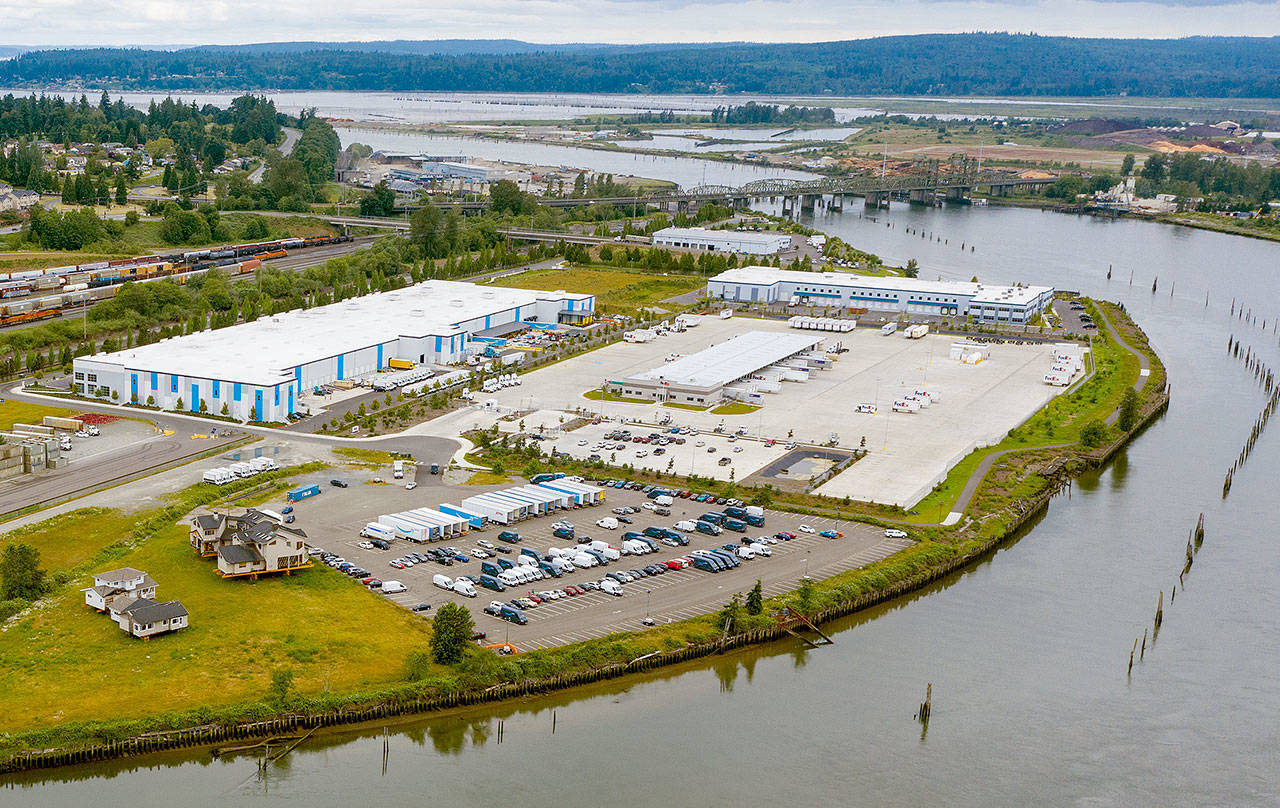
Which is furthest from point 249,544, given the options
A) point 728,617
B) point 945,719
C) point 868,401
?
point 868,401

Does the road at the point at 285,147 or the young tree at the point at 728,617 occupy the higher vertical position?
the road at the point at 285,147

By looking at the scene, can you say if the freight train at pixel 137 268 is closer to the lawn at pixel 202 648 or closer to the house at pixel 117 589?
the lawn at pixel 202 648

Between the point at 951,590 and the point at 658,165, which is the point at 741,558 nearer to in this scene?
the point at 951,590


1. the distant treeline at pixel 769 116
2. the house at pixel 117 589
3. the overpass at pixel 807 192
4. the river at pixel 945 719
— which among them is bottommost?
the river at pixel 945 719

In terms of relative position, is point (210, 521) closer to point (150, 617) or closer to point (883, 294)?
point (150, 617)

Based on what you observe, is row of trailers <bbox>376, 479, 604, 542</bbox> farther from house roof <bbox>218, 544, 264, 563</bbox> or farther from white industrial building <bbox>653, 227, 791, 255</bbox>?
white industrial building <bbox>653, 227, 791, 255</bbox>

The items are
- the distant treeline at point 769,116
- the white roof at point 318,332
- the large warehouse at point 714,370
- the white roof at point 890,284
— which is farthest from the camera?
the distant treeline at point 769,116

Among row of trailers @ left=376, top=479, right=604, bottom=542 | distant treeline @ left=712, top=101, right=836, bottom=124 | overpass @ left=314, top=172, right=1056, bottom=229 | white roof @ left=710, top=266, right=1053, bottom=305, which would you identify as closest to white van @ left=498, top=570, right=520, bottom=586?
row of trailers @ left=376, top=479, right=604, bottom=542

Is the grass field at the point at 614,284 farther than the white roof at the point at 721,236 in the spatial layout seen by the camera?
No

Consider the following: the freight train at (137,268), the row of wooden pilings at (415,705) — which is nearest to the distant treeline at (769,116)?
the freight train at (137,268)
